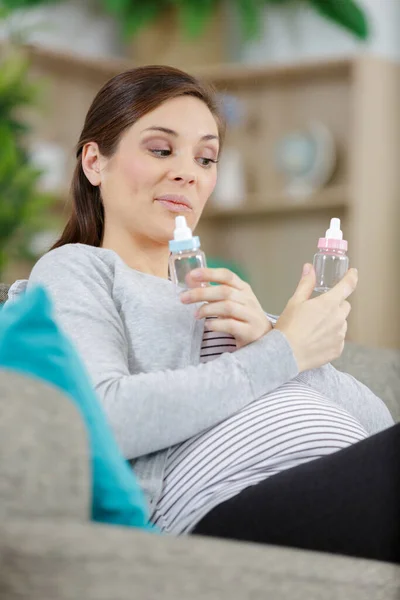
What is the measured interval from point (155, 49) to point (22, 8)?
2.04 ft

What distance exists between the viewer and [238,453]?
3.55 ft

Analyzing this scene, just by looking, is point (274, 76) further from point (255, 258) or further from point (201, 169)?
point (201, 169)

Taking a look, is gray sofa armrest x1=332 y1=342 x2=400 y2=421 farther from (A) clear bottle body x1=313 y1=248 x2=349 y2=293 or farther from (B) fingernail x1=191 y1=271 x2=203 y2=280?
(B) fingernail x1=191 y1=271 x2=203 y2=280

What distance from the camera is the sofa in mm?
714

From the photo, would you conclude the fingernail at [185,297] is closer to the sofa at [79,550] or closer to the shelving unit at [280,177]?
the sofa at [79,550]

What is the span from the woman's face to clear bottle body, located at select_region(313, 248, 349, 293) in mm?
208

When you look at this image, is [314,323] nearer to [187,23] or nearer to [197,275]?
[197,275]

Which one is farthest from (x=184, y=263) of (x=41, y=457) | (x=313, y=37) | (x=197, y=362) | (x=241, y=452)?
(x=313, y=37)

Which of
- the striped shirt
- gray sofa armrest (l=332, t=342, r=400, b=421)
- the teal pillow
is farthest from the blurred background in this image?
the teal pillow

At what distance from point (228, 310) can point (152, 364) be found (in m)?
0.14

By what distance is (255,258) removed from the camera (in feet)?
15.1

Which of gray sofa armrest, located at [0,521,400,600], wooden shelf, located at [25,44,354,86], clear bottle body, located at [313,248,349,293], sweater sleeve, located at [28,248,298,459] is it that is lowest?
gray sofa armrest, located at [0,521,400,600]

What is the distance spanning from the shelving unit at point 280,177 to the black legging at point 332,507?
9.96ft

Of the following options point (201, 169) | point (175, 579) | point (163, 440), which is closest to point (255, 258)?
point (201, 169)
